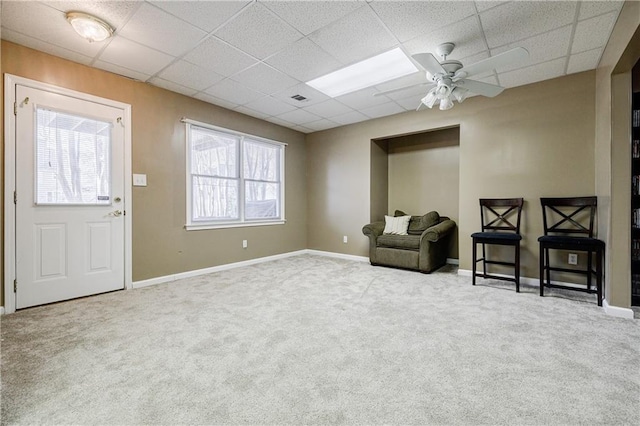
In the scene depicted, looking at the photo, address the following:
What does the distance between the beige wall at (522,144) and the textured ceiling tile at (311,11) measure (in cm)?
264

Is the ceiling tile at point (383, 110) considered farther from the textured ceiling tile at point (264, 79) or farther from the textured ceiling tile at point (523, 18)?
the textured ceiling tile at point (523, 18)

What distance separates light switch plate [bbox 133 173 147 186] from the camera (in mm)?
3508

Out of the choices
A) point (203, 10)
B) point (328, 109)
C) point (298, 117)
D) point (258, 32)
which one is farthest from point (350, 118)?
point (203, 10)

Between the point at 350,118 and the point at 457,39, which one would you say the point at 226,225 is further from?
the point at 457,39

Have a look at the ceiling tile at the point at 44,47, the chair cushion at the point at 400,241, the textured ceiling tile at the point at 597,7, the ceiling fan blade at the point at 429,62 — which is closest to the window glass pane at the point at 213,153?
the ceiling tile at the point at 44,47

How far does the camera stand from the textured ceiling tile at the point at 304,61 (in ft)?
9.22

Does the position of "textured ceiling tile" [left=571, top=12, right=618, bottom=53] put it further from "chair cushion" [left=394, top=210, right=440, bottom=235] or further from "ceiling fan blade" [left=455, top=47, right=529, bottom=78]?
"chair cushion" [left=394, top=210, right=440, bottom=235]

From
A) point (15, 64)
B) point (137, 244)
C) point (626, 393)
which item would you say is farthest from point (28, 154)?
point (626, 393)

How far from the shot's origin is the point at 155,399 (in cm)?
147

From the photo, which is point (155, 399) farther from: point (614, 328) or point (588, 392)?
point (614, 328)

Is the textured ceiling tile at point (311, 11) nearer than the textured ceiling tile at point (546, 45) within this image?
Yes

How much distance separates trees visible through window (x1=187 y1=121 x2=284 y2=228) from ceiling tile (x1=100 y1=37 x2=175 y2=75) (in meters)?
0.97

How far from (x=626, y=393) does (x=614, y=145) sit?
2.14 m

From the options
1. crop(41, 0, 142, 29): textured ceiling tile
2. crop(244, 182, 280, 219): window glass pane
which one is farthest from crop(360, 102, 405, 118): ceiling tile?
crop(41, 0, 142, 29): textured ceiling tile
